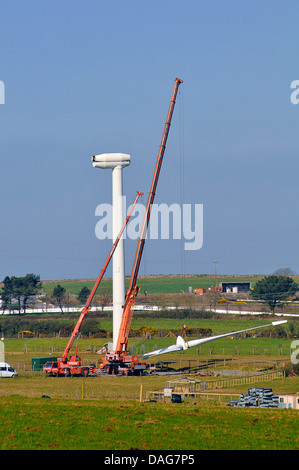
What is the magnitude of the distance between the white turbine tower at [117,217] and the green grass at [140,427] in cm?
5403

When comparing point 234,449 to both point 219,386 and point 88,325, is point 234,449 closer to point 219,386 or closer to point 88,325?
point 219,386

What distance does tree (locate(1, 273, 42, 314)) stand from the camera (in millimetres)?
186925

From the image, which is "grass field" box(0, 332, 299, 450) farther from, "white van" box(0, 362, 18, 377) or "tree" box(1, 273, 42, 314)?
"tree" box(1, 273, 42, 314)

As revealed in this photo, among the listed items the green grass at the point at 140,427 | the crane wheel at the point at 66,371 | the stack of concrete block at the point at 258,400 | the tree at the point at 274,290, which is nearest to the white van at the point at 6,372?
the crane wheel at the point at 66,371

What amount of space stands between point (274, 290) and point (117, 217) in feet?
285

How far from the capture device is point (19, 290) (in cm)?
19062

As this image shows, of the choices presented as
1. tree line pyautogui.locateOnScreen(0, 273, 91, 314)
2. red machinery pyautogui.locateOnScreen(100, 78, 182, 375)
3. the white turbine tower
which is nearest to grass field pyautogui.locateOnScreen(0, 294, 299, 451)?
red machinery pyautogui.locateOnScreen(100, 78, 182, 375)

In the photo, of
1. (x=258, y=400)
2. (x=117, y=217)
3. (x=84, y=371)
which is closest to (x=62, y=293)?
(x=117, y=217)

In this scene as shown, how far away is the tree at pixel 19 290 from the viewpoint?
18693cm

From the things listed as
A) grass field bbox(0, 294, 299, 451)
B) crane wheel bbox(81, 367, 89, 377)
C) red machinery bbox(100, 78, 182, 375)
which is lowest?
grass field bbox(0, 294, 299, 451)

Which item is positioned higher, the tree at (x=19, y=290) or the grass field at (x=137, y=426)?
the tree at (x=19, y=290)

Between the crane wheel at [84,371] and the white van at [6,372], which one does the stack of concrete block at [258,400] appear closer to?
the white van at [6,372]

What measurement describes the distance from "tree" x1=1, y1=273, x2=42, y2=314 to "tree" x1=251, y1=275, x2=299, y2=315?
5690cm

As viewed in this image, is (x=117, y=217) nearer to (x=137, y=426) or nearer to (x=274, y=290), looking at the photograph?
(x=137, y=426)
